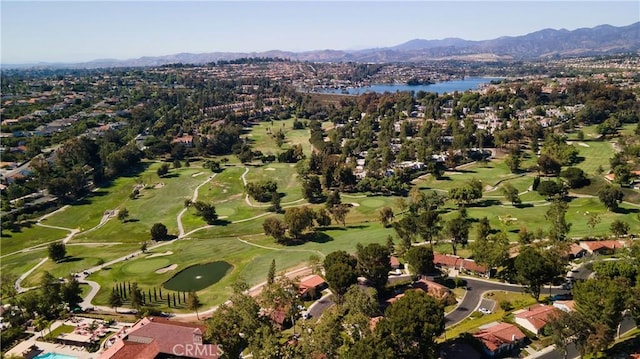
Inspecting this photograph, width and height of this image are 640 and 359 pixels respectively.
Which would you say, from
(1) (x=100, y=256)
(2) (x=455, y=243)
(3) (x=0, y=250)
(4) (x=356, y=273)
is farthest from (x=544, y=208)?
(3) (x=0, y=250)

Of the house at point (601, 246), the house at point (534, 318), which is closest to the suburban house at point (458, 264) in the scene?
the house at point (534, 318)

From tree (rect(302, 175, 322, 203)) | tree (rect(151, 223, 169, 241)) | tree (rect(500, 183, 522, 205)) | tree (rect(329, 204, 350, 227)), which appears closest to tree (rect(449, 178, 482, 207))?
tree (rect(500, 183, 522, 205))

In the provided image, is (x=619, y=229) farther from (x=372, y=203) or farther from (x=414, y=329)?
(x=414, y=329)

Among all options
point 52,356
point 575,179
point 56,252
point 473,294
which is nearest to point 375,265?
point 473,294

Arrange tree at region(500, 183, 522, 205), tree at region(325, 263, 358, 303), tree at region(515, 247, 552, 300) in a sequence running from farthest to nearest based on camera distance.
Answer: tree at region(500, 183, 522, 205) → tree at region(325, 263, 358, 303) → tree at region(515, 247, 552, 300)

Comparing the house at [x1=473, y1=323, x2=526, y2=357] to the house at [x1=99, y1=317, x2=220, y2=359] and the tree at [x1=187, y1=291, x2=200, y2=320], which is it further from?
the tree at [x1=187, y1=291, x2=200, y2=320]

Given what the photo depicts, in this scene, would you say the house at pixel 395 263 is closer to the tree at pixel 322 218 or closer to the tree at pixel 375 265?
the tree at pixel 375 265
